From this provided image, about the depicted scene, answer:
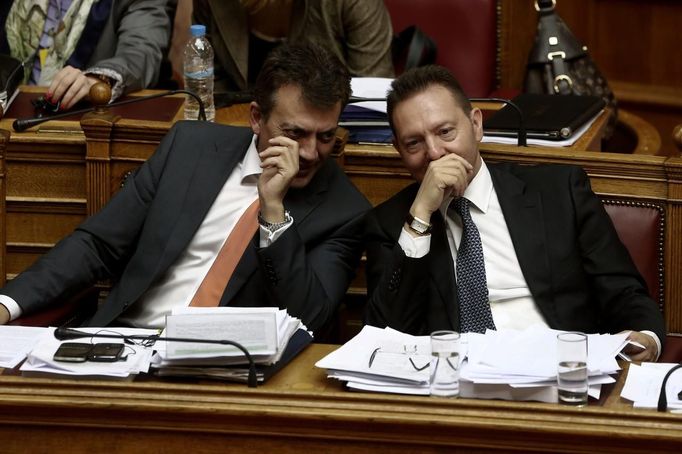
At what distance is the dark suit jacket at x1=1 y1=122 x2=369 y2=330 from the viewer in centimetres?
254

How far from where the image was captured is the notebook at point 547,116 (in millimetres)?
2936

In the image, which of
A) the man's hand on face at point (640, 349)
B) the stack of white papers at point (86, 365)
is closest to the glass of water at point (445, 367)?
the stack of white papers at point (86, 365)

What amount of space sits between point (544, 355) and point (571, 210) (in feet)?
2.30

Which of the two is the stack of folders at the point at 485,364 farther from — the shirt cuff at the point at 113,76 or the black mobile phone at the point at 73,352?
the shirt cuff at the point at 113,76

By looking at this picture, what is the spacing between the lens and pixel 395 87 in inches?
104

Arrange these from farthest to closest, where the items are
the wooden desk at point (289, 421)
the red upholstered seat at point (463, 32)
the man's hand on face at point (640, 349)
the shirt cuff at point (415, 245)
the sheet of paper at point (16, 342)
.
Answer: the red upholstered seat at point (463, 32), the shirt cuff at point (415, 245), the man's hand on face at point (640, 349), the sheet of paper at point (16, 342), the wooden desk at point (289, 421)

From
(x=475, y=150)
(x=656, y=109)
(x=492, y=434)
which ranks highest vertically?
(x=475, y=150)

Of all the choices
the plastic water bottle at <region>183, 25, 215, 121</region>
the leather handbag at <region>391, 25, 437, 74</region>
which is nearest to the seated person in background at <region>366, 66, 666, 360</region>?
the plastic water bottle at <region>183, 25, 215, 121</region>

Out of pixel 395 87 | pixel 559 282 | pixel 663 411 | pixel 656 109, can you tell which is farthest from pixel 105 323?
pixel 656 109

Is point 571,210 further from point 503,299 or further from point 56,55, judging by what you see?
point 56,55

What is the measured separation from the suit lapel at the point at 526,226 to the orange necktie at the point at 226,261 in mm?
549

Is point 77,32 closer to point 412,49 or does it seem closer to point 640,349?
point 412,49

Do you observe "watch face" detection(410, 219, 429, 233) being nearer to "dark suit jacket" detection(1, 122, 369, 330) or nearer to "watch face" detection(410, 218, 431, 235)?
"watch face" detection(410, 218, 431, 235)

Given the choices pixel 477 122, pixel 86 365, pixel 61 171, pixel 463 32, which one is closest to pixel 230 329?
pixel 86 365
